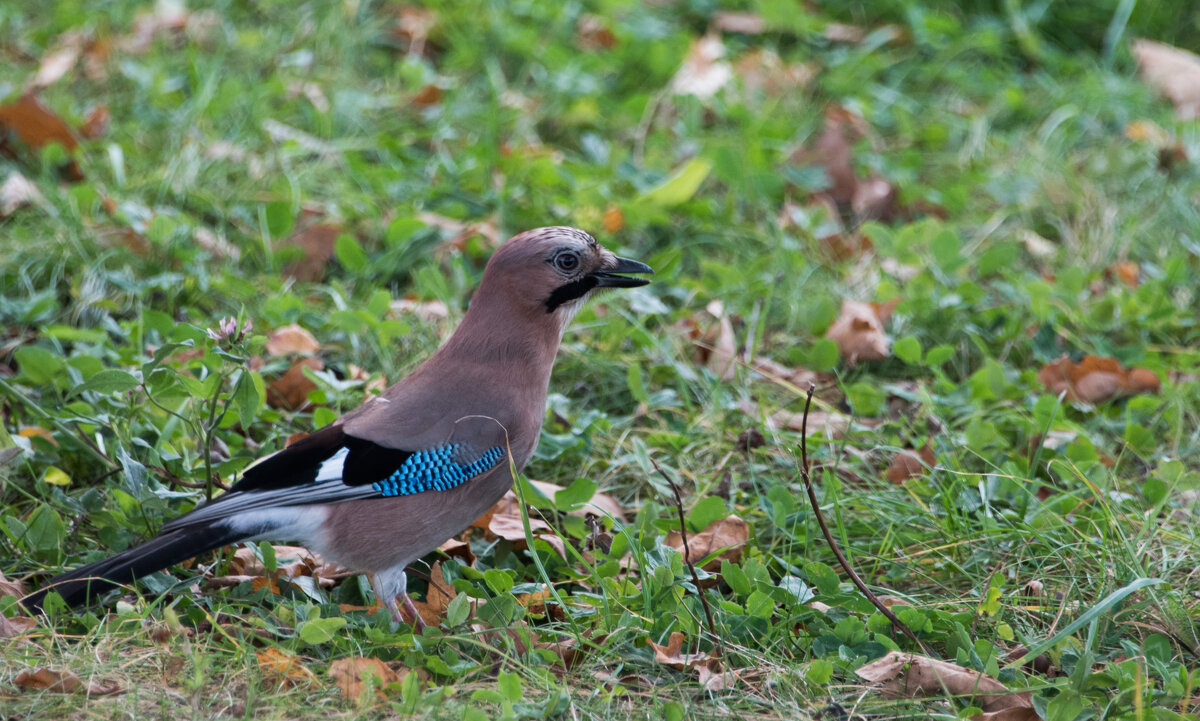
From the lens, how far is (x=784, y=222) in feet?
16.5

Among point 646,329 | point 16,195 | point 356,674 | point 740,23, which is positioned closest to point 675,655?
point 356,674

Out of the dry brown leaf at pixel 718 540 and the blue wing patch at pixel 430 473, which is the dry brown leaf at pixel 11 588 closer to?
the blue wing patch at pixel 430 473

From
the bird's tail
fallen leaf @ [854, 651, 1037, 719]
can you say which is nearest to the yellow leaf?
the bird's tail

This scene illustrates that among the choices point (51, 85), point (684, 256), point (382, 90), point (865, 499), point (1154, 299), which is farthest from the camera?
point (382, 90)

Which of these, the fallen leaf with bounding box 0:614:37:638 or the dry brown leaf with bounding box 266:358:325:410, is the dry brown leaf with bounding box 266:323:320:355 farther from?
the fallen leaf with bounding box 0:614:37:638

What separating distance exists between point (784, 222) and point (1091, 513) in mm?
2160

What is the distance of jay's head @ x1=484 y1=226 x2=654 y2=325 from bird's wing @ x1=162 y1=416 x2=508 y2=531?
0.40m

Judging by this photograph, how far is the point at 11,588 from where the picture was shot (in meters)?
2.83

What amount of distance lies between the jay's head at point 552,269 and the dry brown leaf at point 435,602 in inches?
29.2

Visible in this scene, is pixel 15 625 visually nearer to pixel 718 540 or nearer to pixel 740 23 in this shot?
pixel 718 540

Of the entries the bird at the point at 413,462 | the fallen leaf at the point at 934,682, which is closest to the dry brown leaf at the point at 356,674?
the bird at the point at 413,462

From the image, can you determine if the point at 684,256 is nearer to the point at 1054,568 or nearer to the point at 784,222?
the point at 784,222

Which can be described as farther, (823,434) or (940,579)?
(823,434)

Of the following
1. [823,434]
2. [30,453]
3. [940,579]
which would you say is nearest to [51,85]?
[30,453]
